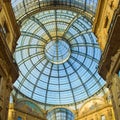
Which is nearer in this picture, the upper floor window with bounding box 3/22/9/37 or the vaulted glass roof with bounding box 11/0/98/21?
the upper floor window with bounding box 3/22/9/37

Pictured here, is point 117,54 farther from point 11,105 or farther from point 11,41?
point 11,105

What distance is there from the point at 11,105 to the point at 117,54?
2792 centimetres

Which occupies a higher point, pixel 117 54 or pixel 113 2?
pixel 113 2

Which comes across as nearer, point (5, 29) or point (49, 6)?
point (5, 29)

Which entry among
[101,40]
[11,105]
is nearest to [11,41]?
[101,40]

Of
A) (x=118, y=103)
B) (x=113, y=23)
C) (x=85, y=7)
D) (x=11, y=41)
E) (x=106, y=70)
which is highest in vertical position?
(x=85, y=7)

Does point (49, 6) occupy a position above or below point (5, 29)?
above

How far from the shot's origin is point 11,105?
46.7 meters

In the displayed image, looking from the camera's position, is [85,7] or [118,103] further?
[85,7]

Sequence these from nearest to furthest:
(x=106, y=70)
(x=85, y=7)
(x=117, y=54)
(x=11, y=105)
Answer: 1. (x=117, y=54)
2. (x=106, y=70)
3. (x=85, y=7)
4. (x=11, y=105)

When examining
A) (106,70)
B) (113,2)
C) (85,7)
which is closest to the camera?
(113,2)

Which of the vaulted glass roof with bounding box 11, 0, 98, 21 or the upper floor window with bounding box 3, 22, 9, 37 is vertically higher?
the vaulted glass roof with bounding box 11, 0, 98, 21

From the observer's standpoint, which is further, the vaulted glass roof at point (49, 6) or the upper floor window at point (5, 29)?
the vaulted glass roof at point (49, 6)

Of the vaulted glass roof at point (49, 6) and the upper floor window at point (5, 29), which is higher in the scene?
the vaulted glass roof at point (49, 6)
